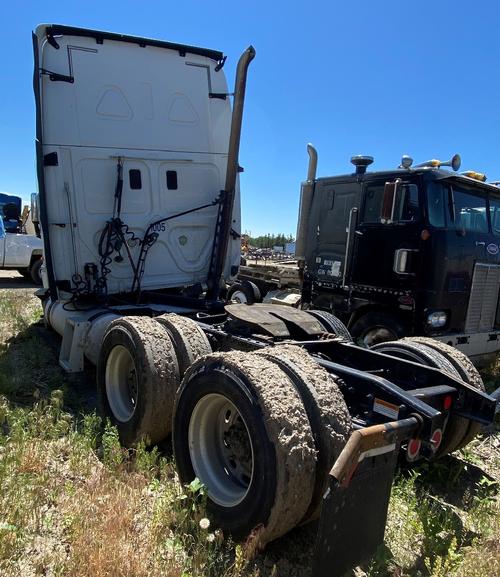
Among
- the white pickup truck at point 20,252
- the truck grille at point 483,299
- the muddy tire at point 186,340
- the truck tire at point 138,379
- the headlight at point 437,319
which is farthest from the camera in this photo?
the white pickup truck at point 20,252

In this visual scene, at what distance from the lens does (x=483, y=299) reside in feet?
21.0

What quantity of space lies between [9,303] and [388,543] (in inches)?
333

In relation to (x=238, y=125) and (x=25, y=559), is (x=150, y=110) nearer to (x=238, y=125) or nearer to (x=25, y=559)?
(x=238, y=125)

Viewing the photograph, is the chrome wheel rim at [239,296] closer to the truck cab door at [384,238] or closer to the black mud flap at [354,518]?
the truck cab door at [384,238]

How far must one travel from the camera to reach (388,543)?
9.24ft

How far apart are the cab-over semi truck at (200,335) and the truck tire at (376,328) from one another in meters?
1.76

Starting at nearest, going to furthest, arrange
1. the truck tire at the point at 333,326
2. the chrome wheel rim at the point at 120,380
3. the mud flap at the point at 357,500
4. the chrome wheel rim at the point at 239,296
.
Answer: the mud flap at the point at 357,500 → the chrome wheel rim at the point at 120,380 → the truck tire at the point at 333,326 → the chrome wheel rim at the point at 239,296

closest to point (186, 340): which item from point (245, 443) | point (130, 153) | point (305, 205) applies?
point (245, 443)

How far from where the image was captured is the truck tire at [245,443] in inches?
92.8

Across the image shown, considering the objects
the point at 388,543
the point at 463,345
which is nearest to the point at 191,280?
the point at 463,345

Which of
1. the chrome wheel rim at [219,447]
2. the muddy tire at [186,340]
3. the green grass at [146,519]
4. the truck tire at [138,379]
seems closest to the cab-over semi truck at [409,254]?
the green grass at [146,519]

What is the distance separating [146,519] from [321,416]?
121 centimetres

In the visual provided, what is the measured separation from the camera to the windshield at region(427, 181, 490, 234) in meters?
5.88

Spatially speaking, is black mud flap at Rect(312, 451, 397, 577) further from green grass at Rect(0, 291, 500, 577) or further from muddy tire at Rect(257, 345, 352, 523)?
green grass at Rect(0, 291, 500, 577)
